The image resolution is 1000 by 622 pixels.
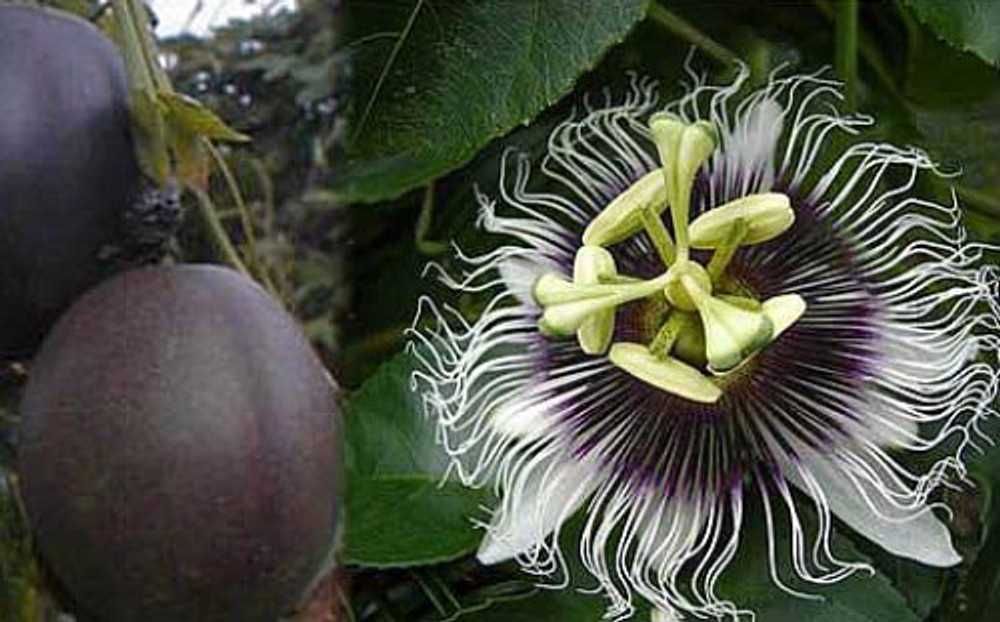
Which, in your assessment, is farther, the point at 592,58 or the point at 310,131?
the point at 310,131

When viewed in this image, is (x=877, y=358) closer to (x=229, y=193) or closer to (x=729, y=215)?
(x=729, y=215)

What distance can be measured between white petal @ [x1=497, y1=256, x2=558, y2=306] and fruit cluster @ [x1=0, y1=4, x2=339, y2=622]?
0.06m

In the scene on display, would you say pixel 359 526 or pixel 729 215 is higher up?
pixel 729 215

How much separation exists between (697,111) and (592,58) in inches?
1.8

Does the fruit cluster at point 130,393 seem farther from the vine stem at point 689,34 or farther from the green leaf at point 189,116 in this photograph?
the vine stem at point 689,34

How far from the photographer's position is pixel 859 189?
18.4 inches

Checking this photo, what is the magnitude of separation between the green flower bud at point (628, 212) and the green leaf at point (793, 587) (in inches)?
2.9

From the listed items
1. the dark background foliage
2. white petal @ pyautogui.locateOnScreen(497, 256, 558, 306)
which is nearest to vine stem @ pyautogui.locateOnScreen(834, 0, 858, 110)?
the dark background foliage

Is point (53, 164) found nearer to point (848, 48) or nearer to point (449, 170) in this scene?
point (449, 170)

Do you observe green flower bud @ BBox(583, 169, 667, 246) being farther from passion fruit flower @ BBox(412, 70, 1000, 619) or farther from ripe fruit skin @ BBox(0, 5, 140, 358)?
ripe fruit skin @ BBox(0, 5, 140, 358)

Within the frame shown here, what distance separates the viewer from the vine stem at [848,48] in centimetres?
51

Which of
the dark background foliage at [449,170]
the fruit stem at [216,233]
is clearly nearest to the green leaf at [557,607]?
the dark background foliage at [449,170]

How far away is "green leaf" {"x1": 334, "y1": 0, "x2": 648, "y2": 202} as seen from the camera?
451mm

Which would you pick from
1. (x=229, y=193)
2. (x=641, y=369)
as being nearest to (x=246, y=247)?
(x=229, y=193)
